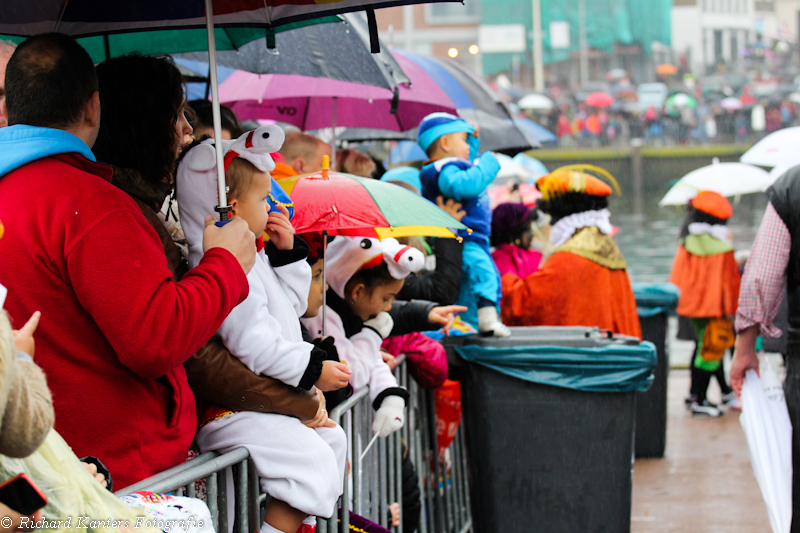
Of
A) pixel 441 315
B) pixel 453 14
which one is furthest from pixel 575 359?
pixel 453 14

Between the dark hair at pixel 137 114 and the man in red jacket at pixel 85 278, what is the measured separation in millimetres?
309

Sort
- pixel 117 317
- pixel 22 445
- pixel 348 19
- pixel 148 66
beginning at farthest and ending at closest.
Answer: pixel 348 19 → pixel 148 66 → pixel 117 317 → pixel 22 445

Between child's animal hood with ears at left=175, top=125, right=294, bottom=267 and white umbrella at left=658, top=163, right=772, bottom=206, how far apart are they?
6.59 meters

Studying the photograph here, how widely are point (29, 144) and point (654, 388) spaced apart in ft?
17.4

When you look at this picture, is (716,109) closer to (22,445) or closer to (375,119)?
(375,119)

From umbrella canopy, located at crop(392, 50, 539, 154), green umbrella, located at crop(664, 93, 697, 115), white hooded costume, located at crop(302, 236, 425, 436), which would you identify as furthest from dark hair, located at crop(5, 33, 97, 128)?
green umbrella, located at crop(664, 93, 697, 115)

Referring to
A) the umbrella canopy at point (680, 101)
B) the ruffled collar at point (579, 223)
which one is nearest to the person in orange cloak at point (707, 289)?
the ruffled collar at point (579, 223)

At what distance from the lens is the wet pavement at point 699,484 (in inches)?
200

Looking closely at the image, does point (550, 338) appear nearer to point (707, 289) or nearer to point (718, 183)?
point (707, 289)

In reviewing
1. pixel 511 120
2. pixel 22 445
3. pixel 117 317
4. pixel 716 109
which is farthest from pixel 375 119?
pixel 716 109

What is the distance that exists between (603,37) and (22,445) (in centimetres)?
6663

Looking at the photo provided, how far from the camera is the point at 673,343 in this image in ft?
37.2

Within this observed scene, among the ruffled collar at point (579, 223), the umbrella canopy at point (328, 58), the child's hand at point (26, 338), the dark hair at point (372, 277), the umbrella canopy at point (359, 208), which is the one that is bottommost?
the ruffled collar at point (579, 223)

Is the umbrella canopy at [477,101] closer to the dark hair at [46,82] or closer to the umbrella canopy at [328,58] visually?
the umbrella canopy at [328,58]
